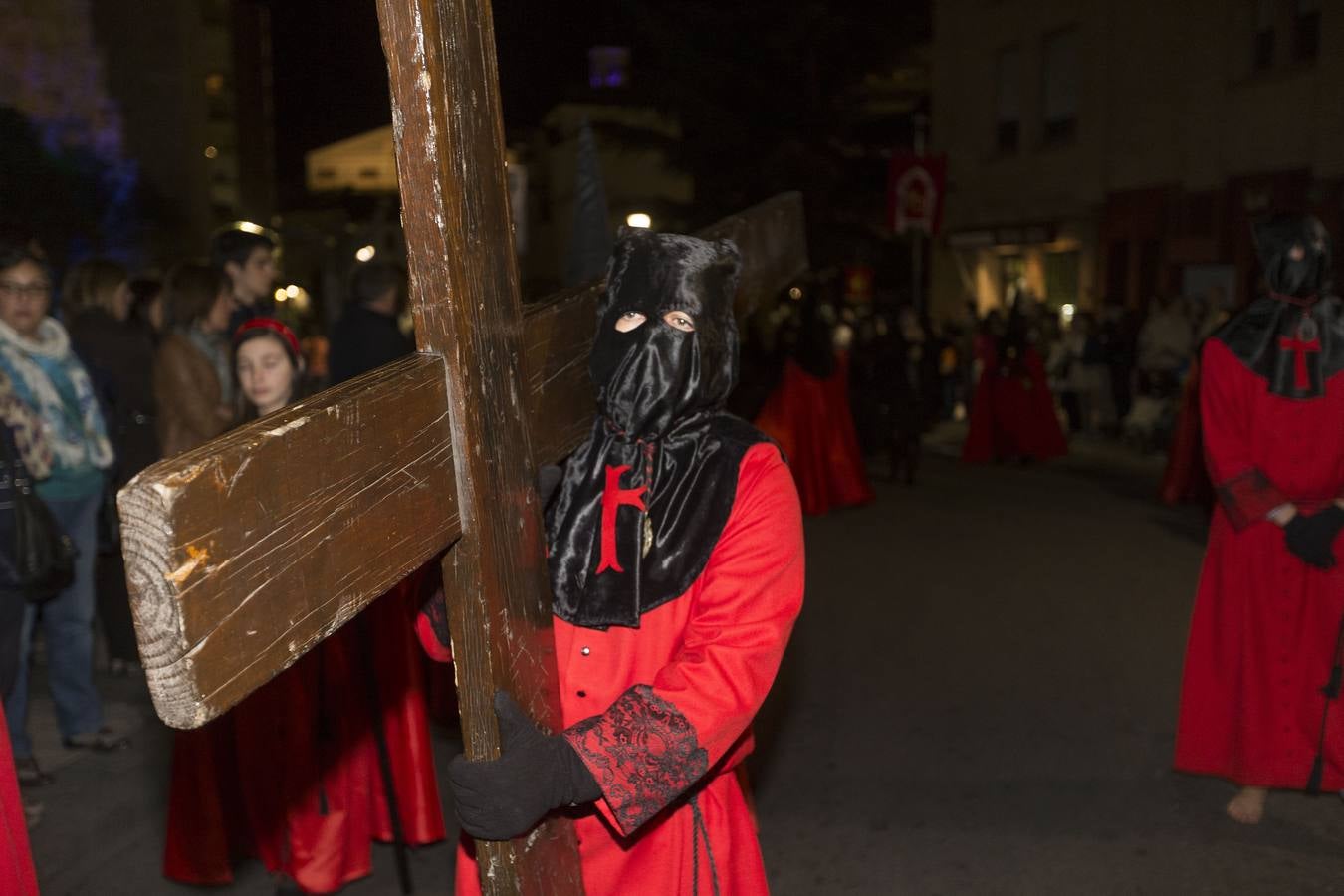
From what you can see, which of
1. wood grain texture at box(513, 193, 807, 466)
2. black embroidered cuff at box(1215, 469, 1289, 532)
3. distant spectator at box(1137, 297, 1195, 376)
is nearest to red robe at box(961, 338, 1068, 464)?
distant spectator at box(1137, 297, 1195, 376)

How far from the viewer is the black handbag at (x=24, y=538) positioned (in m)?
4.09

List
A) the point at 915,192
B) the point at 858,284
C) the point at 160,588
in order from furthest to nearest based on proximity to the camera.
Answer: the point at 858,284
the point at 915,192
the point at 160,588

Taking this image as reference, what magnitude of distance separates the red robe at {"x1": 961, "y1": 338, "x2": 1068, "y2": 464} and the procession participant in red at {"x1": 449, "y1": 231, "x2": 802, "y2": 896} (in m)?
11.7

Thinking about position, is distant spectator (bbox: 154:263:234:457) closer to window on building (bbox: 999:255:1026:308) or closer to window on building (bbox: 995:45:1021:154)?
window on building (bbox: 999:255:1026:308)

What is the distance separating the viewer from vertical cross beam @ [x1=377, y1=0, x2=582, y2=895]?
129 centimetres

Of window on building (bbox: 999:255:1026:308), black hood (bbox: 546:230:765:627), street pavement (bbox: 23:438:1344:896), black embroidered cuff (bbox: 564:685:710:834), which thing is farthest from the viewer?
window on building (bbox: 999:255:1026:308)

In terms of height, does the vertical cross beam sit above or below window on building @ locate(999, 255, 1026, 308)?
above

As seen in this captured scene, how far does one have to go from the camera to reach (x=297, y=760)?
3537 millimetres

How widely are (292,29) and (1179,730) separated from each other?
419cm

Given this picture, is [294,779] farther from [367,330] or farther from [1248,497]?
[1248,497]

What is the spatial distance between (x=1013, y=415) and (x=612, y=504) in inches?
477

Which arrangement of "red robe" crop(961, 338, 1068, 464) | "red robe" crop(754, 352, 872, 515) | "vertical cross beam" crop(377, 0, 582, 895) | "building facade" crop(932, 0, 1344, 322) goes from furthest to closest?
"building facade" crop(932, 0, 1344, 322) → "red robe" crop(961, 338, 1068, 464) → "red robe" crop(754, 352, 872, 515) → "vertical cross beam" crop(377, 0, 582, 895)

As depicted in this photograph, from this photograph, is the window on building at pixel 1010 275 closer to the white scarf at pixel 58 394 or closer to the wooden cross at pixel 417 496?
the white scarf at pixel 58 394

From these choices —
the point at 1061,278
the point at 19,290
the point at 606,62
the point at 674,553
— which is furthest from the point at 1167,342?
the point at 606,62
